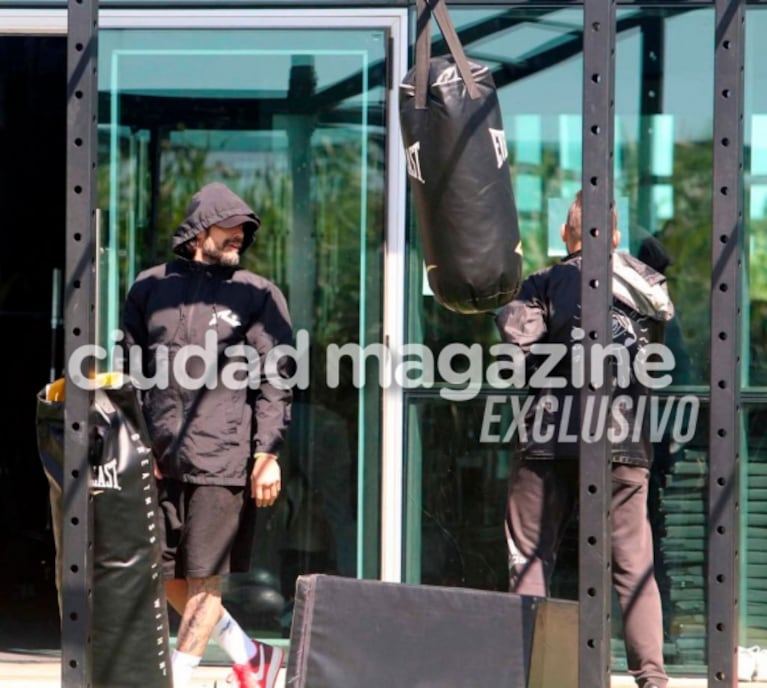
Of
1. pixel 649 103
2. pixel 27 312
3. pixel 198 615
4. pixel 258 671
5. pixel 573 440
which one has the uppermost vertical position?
pixel 649 103

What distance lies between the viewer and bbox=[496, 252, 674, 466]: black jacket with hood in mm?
5402

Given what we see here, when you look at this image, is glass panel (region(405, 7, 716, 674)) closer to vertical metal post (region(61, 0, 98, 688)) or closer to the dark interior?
vertical metal post (region(61, 0, 98, 688))

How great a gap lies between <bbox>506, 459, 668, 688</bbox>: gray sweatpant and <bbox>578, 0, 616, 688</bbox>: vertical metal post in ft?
5.20

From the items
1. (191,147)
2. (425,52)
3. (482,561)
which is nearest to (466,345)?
(482,561)

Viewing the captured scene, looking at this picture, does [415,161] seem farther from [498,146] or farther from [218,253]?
[218,253]

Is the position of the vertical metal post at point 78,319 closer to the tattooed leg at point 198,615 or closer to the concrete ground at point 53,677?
the tattooed leg at point 198,615

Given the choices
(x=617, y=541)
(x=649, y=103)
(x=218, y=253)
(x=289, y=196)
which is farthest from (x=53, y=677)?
(x=649, y=103)

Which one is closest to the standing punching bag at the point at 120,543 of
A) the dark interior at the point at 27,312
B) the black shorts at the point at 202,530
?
the black shorts at the point at 202,530

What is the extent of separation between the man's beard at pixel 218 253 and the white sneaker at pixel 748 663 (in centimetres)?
273

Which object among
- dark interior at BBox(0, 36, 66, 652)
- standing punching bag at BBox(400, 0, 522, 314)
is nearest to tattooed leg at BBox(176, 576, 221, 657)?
standing punching bag at BBox(400, 0, 522, 314)

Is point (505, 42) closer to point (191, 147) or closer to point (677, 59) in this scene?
point (677, 59)

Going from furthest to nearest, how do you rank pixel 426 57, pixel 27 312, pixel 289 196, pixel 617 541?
pixel 27 312 → pixel 289 196 → pixel 617 541 → pixel 426 57

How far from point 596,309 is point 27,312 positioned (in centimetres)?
575

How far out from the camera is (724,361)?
3.96m
